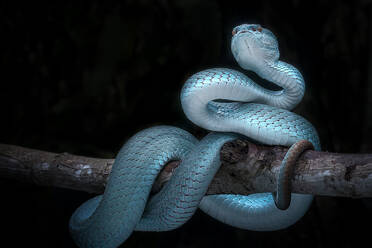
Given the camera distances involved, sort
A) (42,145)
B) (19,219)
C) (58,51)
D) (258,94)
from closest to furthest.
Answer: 1. (258,94)
2. (19,219)
3. (42,145)
4. (58,51)

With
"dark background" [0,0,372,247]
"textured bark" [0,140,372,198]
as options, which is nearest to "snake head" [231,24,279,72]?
"textured bark" [0,140,372,198]

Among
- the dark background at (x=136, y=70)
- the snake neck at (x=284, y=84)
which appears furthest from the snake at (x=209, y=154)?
the dark background at (x=136, y=70)

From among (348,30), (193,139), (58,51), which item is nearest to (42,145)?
(58,51)

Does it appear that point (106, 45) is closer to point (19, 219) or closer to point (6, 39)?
point (6, 39)

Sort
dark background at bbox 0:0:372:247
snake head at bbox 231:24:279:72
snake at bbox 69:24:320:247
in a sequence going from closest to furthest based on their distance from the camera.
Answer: snake at bbox 69:24:320:247 → snake head at bbox 231:24:279:72 → dark background at bbox 0:0:372:247

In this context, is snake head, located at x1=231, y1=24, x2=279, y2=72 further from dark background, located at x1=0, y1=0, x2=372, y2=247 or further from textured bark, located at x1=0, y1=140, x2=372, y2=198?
dark background, located at x1=0, y1=0, x2=372, y2=247

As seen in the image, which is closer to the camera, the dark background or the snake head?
the snake head

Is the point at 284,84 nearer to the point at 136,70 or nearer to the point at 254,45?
the point at 254,45
